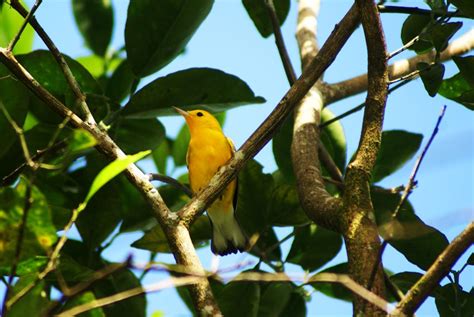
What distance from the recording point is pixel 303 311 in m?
4.17

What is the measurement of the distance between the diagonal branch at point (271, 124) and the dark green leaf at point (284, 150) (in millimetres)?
1092

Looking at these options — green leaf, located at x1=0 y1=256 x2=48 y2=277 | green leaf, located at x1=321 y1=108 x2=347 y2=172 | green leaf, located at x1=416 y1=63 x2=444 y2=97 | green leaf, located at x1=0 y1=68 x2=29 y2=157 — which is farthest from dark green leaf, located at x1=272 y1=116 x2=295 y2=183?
green leaf, located at x1=0 y1=256 x2=48 y2=277

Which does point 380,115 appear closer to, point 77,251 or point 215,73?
point 215,73

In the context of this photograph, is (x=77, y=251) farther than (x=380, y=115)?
Yes

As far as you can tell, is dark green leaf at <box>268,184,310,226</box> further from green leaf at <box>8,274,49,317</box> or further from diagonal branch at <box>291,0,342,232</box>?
green leaf at <box>8,274,49,317</box>

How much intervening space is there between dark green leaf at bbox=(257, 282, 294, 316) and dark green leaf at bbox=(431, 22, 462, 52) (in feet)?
5.04

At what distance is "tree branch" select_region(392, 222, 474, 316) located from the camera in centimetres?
200

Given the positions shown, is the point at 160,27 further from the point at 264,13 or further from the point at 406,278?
the point at 406,278

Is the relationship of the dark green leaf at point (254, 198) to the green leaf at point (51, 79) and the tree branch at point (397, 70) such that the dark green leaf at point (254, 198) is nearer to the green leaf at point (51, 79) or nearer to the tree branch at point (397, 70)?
the tree branch at point (397, 70)

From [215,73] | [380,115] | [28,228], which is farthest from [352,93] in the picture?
[28,228]

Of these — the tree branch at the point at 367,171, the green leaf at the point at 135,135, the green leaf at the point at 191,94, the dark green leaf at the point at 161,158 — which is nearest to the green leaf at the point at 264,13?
the green leaf at the point at 191,94

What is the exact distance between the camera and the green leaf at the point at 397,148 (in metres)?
4.60

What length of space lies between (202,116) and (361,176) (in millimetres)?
3486

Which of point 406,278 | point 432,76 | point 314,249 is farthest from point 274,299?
point 432,76
